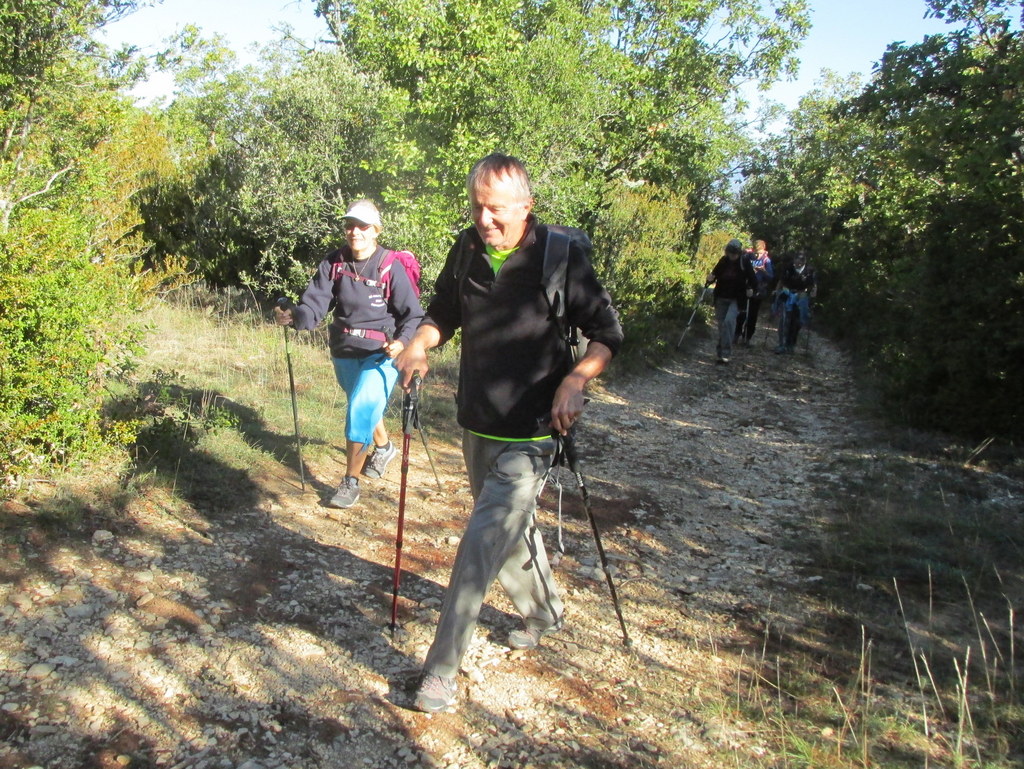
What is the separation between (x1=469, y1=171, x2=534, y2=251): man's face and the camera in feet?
10.9

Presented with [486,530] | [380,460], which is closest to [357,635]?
[486,530]

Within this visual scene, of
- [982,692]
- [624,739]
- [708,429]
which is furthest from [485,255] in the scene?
[708,429]

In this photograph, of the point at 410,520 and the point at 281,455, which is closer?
the point at 410,520

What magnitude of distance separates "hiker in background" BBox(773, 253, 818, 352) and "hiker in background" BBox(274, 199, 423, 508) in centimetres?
1099

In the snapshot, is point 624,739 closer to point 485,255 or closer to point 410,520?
point 485,255

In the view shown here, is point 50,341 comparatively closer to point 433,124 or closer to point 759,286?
point 433,124

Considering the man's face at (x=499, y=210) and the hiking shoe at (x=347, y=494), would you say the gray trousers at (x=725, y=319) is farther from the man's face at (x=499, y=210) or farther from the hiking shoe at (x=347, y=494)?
the man's face at (x=499, y=210)

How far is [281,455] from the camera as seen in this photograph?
6.39 m

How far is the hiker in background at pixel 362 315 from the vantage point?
17.9 ft

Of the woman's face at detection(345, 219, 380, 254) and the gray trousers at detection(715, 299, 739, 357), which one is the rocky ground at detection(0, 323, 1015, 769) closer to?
the woman's face at detection(345, 219, 380, 254)

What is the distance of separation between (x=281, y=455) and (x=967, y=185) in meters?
7.23

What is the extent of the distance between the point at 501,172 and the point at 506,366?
74cm

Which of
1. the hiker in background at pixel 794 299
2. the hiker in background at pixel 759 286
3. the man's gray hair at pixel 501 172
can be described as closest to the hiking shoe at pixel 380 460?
the man's gray hair at pixel 501 172

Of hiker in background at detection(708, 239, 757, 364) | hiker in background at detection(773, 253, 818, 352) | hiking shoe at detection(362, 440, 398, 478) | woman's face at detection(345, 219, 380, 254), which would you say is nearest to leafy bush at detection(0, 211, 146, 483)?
woman's face at detection(345, 219, 380, 254)
